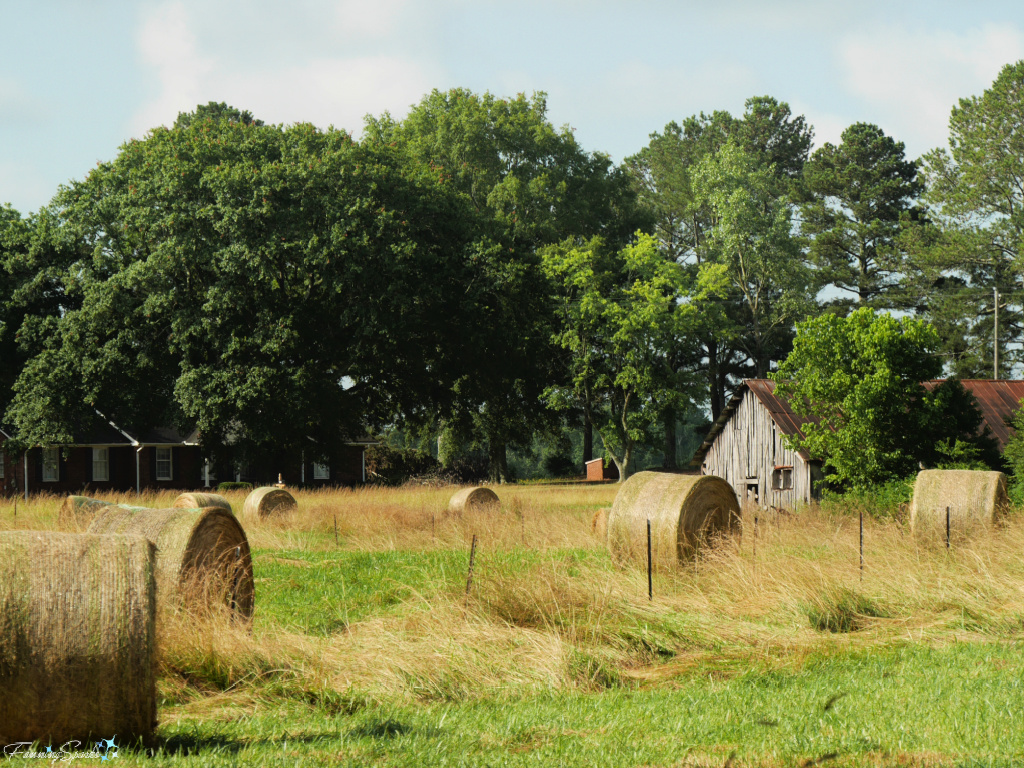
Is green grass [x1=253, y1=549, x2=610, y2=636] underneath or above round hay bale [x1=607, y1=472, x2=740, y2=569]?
underneath

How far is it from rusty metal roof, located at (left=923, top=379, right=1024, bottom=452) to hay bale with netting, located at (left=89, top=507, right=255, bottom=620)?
23247 mm

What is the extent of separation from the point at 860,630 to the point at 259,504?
16.9 m

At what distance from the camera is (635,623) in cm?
963

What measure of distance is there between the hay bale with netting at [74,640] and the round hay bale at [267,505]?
17.3 m

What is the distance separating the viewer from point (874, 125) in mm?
58438

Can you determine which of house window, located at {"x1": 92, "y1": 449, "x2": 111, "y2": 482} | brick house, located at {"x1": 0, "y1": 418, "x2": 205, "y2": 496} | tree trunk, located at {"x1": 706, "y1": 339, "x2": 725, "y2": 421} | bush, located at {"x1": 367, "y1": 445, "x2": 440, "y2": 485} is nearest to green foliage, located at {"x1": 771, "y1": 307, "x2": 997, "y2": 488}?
brick house, located at {"x1": 0, "y1": 418, "x2": 205, "y2": 496}

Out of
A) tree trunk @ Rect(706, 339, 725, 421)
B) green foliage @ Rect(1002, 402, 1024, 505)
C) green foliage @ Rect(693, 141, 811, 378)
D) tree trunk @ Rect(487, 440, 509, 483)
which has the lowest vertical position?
tree trunk @ Rect(487, 440, 509, 483)

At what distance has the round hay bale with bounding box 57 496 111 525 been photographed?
61.6 feet

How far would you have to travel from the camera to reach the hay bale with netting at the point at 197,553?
30.5 ft

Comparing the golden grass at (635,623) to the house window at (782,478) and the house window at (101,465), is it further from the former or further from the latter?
the house window at (101,465)

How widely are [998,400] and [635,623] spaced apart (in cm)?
2512

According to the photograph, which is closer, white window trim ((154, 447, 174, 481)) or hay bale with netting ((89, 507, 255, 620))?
hay bale with netting ((89, 507, 255, 620))

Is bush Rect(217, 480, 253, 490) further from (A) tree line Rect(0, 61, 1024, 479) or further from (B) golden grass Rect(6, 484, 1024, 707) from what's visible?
(B) golden grass Rect(6, 484, 1024, 707)

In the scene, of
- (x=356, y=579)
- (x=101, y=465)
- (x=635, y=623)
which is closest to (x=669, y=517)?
(x=356, y=579)
